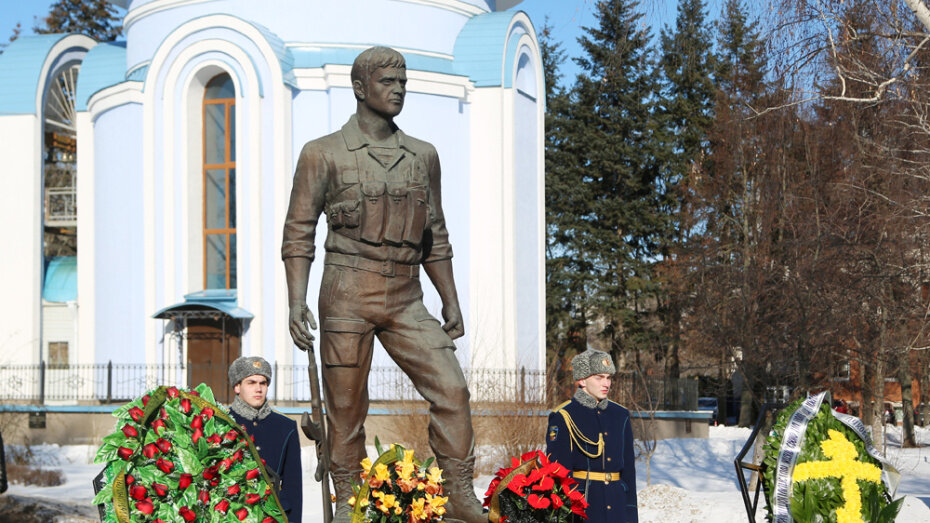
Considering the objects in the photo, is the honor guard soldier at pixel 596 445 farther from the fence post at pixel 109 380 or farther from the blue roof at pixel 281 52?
the fence post at pixel 109 380

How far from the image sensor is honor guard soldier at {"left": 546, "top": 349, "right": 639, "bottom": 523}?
6.90 meters

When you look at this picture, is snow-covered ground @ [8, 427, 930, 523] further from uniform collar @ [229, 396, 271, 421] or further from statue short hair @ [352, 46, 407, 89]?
statue short hair @ [352, 46, 407, 89]

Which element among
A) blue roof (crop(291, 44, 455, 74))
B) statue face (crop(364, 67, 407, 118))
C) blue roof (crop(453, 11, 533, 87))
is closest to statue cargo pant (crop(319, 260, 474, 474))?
statue face (crop(364, 67, 407, 118))

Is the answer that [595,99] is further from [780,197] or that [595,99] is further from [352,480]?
[352,480]

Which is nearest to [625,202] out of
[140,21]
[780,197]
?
[780,197]

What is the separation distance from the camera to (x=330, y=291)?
6.27 m

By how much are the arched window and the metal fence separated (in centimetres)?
220

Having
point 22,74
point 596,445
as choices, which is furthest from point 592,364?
point 22,74

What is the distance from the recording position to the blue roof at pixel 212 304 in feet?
75.5

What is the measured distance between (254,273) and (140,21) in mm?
6756

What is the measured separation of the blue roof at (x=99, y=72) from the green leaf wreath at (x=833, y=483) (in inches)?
904

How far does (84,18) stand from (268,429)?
38.7 meters

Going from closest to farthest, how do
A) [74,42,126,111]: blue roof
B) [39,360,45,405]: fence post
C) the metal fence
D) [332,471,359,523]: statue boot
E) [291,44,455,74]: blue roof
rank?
[332,471,359,523]: statue boot
the metal fence
[291,44,455,74]: blue roof
[39,360,45,405]: fence post
[74,42,126,111]: blue roof

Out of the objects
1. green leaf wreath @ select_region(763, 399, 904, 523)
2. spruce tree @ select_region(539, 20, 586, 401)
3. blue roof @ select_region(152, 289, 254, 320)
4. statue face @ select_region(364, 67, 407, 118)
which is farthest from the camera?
spruce tree @ select_region(539, 20, 586, 401)
